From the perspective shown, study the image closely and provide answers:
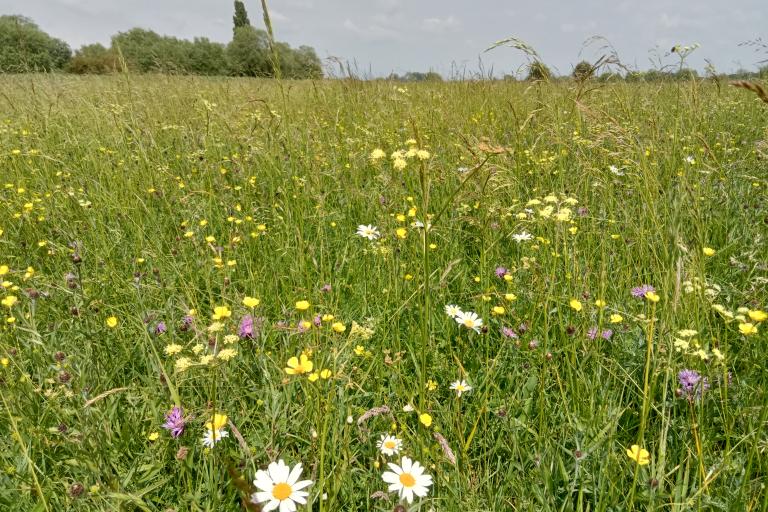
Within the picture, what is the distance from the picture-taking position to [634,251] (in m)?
2.10

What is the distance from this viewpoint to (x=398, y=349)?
1.58m

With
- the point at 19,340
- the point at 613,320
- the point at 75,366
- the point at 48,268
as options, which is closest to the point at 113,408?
the point at 75,366

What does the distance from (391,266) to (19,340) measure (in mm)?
1382

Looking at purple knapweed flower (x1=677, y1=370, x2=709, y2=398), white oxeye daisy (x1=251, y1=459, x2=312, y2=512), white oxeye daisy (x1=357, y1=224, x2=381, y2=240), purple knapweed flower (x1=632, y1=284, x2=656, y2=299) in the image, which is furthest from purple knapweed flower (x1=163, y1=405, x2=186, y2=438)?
purple knapweed flower (x1=632, y1=284, x2=656, y2=299)

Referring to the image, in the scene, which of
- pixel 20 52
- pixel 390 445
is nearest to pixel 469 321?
pixel 390 445

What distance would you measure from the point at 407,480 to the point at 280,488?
0.90ft

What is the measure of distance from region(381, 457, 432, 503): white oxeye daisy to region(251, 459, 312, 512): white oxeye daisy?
0.19 meters

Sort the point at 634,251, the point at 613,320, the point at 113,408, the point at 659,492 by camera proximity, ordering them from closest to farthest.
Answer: the point at 659,492 → the point at 113,408 → the point at 613,320 → the point at 634,251

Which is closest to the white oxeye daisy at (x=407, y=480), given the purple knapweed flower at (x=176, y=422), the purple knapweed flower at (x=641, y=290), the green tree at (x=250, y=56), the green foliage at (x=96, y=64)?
the purple knapweed flower at (x=176, y=422)

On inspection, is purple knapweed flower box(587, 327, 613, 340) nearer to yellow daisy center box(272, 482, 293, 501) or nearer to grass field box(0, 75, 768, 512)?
Answer: grass field box(0, 75, 768, 512)

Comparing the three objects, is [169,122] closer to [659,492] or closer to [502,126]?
[502,126]

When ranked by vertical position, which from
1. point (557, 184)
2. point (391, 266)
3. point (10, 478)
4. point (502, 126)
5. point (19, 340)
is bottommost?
point (10, 478)

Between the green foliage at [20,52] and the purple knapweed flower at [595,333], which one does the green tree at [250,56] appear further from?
the purple knapweed flower at [595,333]

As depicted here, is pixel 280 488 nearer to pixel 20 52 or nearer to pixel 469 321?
pixel 469 321
